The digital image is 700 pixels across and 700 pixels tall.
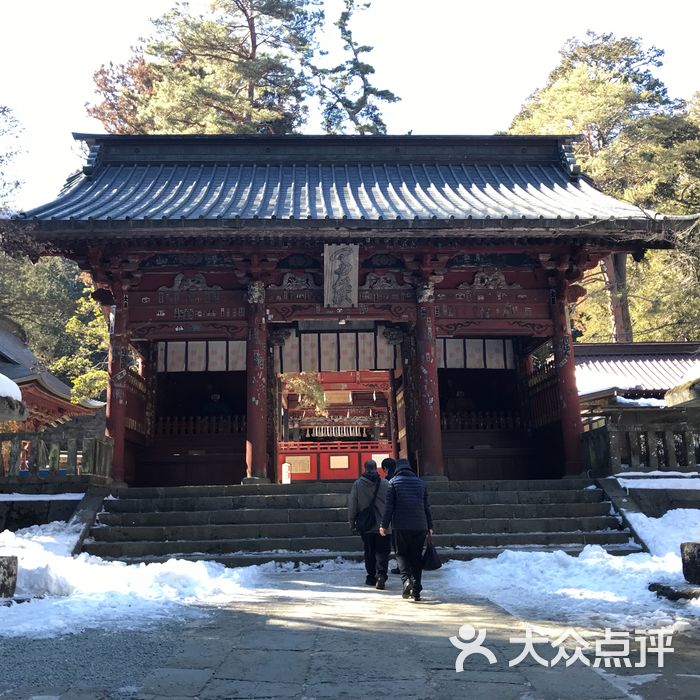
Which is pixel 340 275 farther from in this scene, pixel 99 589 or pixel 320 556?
pixel 99 589

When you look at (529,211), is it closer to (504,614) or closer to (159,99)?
(504,614)

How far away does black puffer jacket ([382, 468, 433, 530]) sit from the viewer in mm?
6664

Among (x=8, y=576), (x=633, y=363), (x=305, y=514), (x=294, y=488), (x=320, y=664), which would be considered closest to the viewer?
(x=320, y=664)

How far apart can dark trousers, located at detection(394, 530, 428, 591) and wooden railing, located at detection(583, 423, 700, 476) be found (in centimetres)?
561

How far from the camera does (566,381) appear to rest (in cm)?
1272

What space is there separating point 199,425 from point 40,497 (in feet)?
16.5

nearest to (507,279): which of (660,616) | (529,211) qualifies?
(529,211)

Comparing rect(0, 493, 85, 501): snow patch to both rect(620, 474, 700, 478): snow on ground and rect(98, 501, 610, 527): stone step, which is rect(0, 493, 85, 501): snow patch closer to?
rect(98, 501, 610, 527): stone step

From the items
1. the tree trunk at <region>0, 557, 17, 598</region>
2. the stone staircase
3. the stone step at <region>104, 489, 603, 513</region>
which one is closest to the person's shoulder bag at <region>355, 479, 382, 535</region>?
the stone staircase

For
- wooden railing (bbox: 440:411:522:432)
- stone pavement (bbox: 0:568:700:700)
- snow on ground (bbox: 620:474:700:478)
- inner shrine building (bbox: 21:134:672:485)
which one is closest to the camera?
stone pavement (bbox: 0:568:700:700)

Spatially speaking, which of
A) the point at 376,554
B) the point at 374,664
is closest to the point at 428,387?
the point at 376,554

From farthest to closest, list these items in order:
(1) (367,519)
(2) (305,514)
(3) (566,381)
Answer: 1. (3) (566,381)
2. (2) (305,514)
3. (1) (367,519)

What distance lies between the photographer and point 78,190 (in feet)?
46.4

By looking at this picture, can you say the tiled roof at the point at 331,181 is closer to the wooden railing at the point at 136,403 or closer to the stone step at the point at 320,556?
the wooden railing at the point at 136,403
